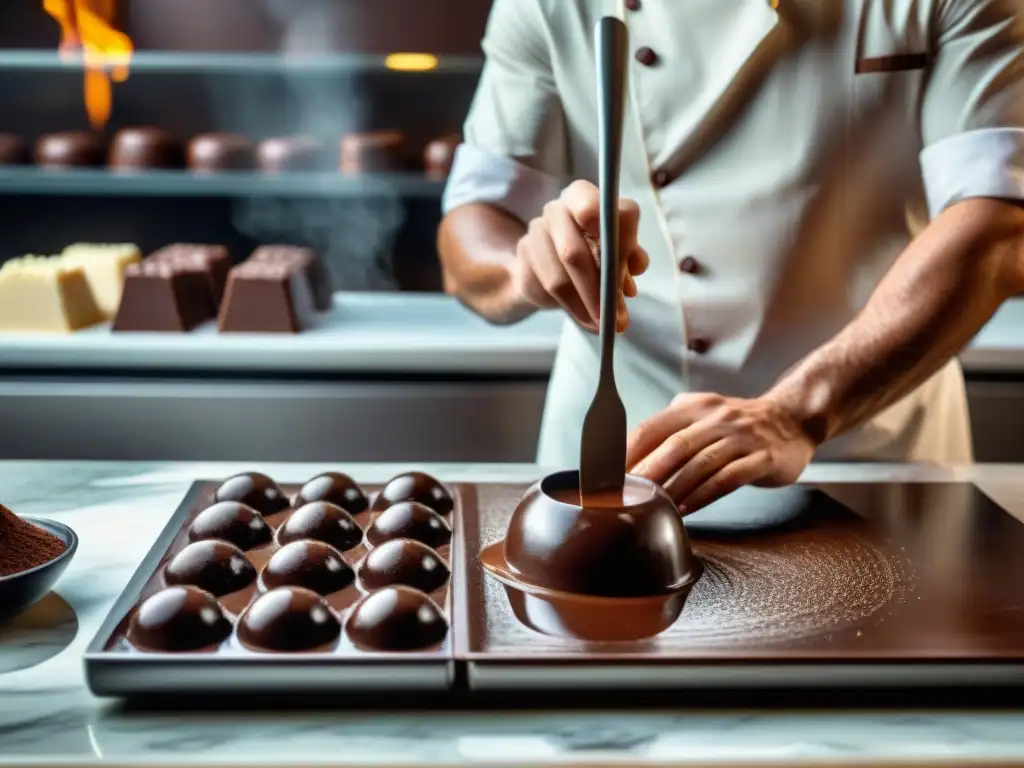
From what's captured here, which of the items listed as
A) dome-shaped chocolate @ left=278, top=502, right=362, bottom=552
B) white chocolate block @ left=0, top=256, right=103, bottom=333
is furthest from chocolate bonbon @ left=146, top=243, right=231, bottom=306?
dome-shaped chocolate @ left=278, top=502, right=362, bottom=552

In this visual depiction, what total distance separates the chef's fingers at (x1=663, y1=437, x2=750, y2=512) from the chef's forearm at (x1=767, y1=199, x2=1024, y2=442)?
0.20 meters

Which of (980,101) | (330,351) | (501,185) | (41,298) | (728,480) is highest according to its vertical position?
(980,101)

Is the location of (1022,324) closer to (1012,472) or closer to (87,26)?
(1012,472)

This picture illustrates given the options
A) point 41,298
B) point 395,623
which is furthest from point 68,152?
point 395,623

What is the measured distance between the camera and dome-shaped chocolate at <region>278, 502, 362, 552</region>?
874 mm

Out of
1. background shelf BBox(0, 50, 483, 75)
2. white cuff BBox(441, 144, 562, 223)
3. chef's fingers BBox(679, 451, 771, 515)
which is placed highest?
background shelf BBox(0, 50, 483, 75)

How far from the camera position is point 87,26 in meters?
2.60

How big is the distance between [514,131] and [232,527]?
80 cm

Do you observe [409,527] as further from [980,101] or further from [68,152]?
[68,152]

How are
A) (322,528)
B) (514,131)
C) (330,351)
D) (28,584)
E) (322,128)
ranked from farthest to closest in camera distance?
(322,128)
(330,351)
(514,131)
(322,528)
(28,584)

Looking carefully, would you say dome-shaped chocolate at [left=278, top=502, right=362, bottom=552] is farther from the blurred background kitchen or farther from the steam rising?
the steam rising

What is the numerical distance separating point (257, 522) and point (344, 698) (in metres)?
0.24

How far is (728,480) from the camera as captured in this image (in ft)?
3.26

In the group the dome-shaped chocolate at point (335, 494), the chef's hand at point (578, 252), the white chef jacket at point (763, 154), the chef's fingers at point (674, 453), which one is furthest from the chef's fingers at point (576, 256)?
the white chef jacket at point (763, 154)
